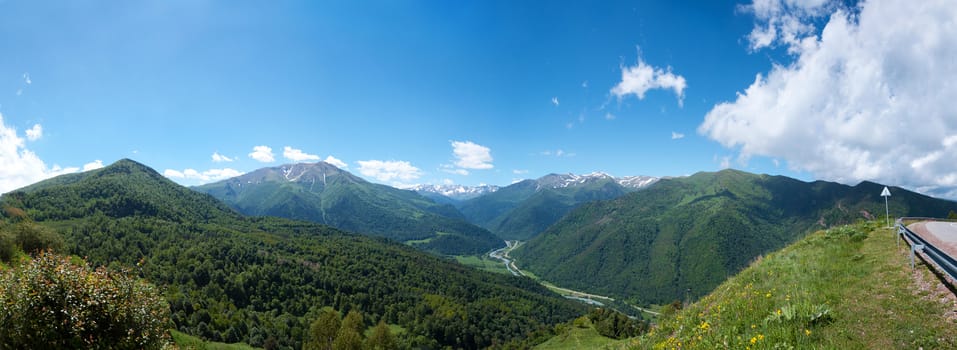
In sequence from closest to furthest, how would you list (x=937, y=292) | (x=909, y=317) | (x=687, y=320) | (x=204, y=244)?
(x=909, y=317)
(x=937, y=292)
(x=687, y=320)
(x=204, y=244)

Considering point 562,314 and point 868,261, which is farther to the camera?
point 562,314

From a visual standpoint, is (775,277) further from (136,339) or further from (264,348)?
(264,348)

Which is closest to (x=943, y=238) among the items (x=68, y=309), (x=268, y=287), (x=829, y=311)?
(x=829, y=311)

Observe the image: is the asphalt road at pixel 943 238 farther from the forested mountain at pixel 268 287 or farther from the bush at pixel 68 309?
the forested mountain at pixel 268 287

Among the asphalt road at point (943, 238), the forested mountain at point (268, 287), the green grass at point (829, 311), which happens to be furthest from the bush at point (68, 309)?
the forested mountain at point (268, 287)

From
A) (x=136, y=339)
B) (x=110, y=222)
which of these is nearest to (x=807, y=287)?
(x=136, y=339)

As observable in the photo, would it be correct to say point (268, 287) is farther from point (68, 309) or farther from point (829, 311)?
point (829, 311)
